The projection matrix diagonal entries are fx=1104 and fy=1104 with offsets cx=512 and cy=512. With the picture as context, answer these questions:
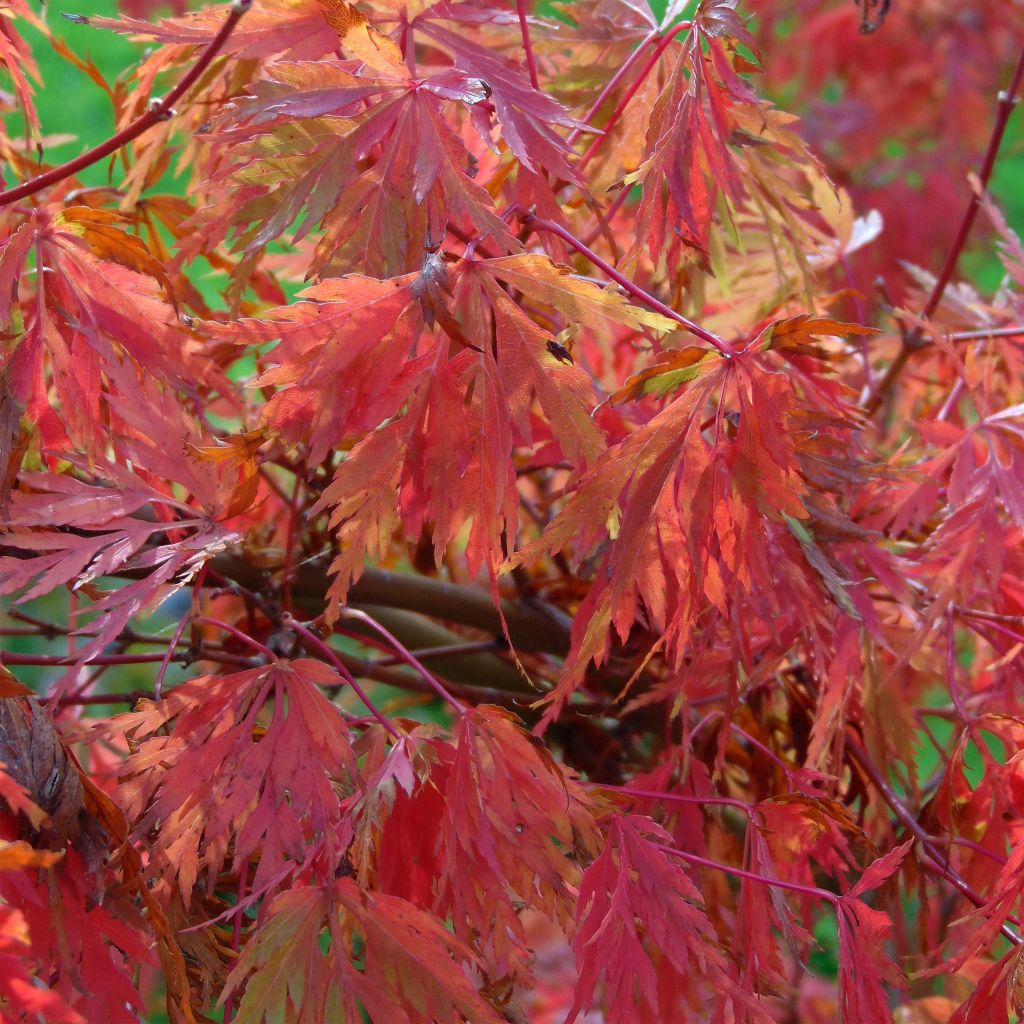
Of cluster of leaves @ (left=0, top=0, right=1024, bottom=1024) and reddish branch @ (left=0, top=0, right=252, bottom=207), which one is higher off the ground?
reddish branch @ (left=0, top=0, right=252, bottom=207)

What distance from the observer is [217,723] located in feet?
1.56

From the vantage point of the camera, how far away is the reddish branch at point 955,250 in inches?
29.0

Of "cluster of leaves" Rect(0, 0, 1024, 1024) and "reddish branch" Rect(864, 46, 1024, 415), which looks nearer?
"cluster of leaves" Rect(0, 0, 1024, 1024)

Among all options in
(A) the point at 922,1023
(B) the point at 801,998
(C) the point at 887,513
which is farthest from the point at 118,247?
(B) the point at 801,998

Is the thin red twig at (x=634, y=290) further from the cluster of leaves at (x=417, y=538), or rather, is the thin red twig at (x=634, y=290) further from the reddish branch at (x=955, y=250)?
the reddish branch at (x=955, y=250)

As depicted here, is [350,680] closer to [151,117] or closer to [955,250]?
[151,117]

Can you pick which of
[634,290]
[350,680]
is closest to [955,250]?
[634,290]

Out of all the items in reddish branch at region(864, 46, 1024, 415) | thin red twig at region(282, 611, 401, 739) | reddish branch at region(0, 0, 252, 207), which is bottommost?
thin red twig at region(282, 611, 401, 739)

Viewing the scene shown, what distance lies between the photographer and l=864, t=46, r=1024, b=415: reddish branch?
2.41 feet

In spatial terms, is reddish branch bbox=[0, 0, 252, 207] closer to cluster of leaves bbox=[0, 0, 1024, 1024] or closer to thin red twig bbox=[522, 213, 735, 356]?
cluster of leaves bbox=[0, 0, 1024, 1024]

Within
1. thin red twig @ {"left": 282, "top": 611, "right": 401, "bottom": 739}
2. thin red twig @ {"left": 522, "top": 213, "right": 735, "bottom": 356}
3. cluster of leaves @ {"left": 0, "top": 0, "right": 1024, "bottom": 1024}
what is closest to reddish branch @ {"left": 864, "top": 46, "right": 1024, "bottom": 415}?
cluster of leaves @ {"left": 0, "top": 0, "right": 1024, "bottom": 1024}

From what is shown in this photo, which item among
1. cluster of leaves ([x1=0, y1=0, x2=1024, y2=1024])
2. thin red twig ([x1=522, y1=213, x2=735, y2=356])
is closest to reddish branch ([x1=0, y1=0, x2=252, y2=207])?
cluster of leaves ([x1=0, y1=0, x2=1024, y2=1024])

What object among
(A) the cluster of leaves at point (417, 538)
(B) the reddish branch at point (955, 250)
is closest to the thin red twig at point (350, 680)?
(A) the cluster of leaves at point (417, 538)

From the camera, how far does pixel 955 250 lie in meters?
0.75
